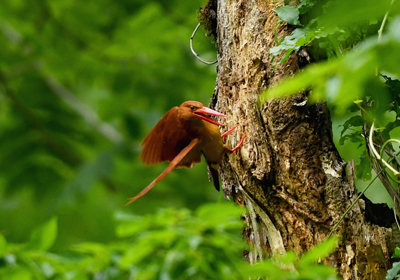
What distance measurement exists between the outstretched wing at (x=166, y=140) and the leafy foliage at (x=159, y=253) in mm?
926

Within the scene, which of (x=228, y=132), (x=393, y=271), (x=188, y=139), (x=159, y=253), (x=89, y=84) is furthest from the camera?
(x=89, y=84)

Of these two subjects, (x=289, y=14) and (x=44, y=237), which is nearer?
(x=44, y=237)

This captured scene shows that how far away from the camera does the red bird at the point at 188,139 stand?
2393 millimetres

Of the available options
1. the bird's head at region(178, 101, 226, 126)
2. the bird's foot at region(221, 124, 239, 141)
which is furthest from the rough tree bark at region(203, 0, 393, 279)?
the bird's head at region(178, 101, 226, 126)

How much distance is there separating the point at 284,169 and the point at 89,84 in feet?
13.6

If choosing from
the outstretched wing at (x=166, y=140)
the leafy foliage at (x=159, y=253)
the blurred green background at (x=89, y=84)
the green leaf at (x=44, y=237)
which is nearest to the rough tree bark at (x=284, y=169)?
the outstretched wing at (x=166, y=140)

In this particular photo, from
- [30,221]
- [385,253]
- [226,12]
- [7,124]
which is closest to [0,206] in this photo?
[30,221]

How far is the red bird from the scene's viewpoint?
2393 millimetres

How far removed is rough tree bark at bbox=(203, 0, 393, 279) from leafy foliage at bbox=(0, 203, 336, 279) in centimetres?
52

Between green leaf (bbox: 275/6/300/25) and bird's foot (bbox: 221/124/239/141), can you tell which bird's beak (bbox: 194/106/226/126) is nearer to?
bird's foot (bbox: 221/124/239/141)

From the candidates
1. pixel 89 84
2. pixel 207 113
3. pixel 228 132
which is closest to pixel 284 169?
pixel 228 132

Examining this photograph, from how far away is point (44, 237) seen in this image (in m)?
1.68

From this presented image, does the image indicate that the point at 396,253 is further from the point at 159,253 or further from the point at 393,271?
the point at 159,253

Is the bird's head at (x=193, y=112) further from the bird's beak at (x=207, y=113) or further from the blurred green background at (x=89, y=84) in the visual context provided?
the blurred green background at (x=89, y=84)
